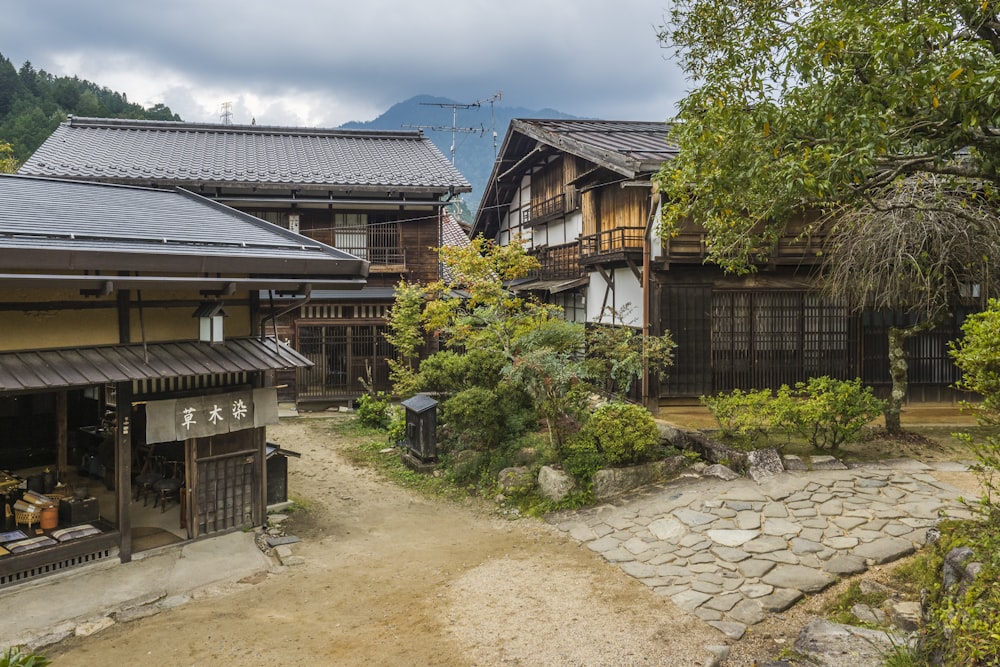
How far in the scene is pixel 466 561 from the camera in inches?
379

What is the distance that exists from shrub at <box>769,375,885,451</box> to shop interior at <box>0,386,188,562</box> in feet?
34.9

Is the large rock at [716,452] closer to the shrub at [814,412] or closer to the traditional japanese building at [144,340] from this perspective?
the shrub at [814,412]

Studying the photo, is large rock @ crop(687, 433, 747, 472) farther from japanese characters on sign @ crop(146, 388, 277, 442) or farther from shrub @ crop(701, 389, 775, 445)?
japanese characters on sign @ crop(146, 388, 277, 442)

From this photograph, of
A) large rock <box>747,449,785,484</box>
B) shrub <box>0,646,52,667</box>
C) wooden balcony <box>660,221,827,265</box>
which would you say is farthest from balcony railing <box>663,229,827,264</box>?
shrub <box>0,646,52,667</box>

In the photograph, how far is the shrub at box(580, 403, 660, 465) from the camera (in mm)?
11586

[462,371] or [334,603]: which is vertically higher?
[462,371]

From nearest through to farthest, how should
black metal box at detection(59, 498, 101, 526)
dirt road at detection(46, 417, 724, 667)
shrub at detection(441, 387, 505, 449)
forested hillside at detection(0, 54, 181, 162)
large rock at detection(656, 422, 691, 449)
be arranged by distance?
dirt road at detection(46, 417, 724, 667) → black metal box at detection(59, 498, 101, 526) → large rock at detection(656, 422, 691, 449) → shrub at detection(441, 387, 505, 449) → forested hillside at detection(0, 54, 181, 162)

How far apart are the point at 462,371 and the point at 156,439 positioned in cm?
682

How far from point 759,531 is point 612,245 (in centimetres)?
1018

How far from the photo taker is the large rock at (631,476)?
1157 centimetres

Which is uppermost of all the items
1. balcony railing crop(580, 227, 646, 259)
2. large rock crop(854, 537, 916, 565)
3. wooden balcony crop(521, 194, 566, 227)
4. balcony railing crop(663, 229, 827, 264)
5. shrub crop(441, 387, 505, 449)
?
wooden balcony crop(521, 194, 566, 227)

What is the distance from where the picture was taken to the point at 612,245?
18.2 m

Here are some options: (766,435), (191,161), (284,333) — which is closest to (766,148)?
(766,435)

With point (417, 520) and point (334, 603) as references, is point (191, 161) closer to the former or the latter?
point (417, 520)
